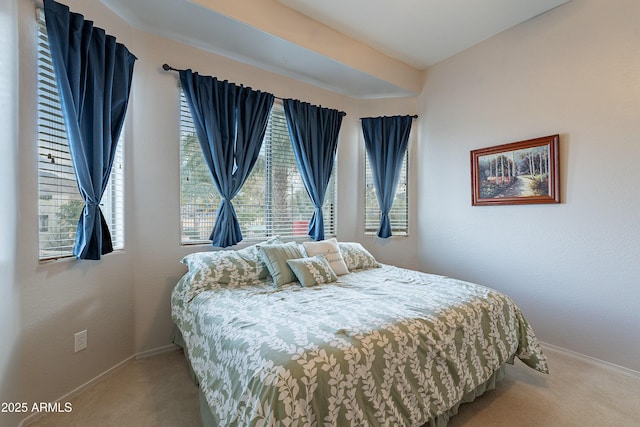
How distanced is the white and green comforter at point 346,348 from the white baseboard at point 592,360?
835 mm

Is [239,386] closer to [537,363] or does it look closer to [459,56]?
[537,363]

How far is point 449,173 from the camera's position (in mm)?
3344

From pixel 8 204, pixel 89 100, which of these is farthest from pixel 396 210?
pixel 8 204

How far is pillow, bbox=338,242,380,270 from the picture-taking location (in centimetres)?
277

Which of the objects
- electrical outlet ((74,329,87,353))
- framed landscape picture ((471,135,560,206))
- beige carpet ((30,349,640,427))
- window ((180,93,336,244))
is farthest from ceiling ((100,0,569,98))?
beige carpet ((30,349,640,427))

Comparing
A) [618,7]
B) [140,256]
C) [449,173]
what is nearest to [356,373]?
[140,256]

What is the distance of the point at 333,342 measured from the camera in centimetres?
125

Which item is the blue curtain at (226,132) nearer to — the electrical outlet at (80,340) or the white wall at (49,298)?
the white wall at (49,298)

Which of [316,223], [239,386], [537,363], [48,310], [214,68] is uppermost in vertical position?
[214,68]

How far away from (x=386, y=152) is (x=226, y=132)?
1.98 meters

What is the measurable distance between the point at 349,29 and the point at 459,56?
1358 millimetres

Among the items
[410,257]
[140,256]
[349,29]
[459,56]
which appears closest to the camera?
[140,256]

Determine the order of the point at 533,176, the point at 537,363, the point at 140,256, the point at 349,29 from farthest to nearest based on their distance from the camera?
the point at 349,29 < the point at 533,176 < the point at 140,256 < the point at 537,363

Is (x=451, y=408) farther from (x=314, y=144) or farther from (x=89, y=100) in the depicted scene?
(x=89, y=100)
